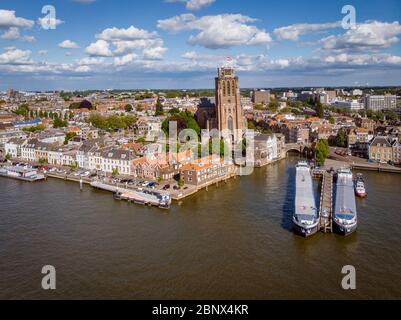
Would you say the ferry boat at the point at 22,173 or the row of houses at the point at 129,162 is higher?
the row of houses at the point at 129,162

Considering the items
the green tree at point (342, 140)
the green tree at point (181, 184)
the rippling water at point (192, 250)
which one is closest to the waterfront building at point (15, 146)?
the rippling water at point (192, 250)

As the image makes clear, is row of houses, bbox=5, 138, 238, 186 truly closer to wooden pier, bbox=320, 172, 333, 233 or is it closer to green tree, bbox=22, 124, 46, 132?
wooden pier, bbox=320, 172, 333, 233

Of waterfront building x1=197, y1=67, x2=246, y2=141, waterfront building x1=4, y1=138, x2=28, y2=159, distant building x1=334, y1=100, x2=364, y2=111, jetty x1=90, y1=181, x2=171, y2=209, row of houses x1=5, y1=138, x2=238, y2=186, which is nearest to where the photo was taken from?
jetty x1=90, y1=181, x2=171, y2=209

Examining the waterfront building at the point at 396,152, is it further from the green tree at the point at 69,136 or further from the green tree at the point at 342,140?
→ the green tree at the point at 69,136

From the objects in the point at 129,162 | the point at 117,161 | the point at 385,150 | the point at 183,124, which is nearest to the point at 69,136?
the point at 183,124

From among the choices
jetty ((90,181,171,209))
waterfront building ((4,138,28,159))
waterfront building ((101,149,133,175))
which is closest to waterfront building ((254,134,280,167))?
waterfront building ((101,149,133,175))

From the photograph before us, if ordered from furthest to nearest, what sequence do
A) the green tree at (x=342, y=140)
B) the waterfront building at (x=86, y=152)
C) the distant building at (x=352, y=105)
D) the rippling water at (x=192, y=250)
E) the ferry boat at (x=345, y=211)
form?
the distant building at (x=352, y=105), the green tree at (x=342, y=140), the waterfront building at (x=86, y=152), the ferry boat at (x=345, y=211), the rippling water at (x=192, y=250)

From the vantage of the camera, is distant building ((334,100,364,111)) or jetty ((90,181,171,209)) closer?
jetty ((90,181,171,209))
